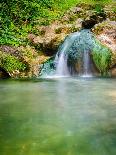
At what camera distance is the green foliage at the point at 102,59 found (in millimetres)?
13523

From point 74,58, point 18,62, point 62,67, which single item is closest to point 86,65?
point 74,58

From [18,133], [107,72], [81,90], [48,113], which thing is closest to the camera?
[18,133]

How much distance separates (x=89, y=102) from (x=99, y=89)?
201 cm

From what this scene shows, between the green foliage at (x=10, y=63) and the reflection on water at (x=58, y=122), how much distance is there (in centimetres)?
414

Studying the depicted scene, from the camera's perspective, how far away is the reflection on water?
15.0ft

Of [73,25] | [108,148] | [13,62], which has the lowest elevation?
[108,148]

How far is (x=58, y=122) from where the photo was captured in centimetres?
581

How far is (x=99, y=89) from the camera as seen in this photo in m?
9.54

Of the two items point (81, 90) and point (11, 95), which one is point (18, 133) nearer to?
point (11, 95)

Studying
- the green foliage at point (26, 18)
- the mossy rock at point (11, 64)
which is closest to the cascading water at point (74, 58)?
the mossy rock at point (11, 64)

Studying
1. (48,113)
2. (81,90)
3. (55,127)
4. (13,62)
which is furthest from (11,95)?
(13,62)

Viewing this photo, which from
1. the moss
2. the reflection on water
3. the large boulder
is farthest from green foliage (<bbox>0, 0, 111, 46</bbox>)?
the reflection on water

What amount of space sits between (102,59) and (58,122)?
8.01m

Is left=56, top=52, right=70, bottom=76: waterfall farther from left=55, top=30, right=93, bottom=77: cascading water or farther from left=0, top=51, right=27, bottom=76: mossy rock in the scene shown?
left=0, top=51, right=27, bottom=76: mossy rock
